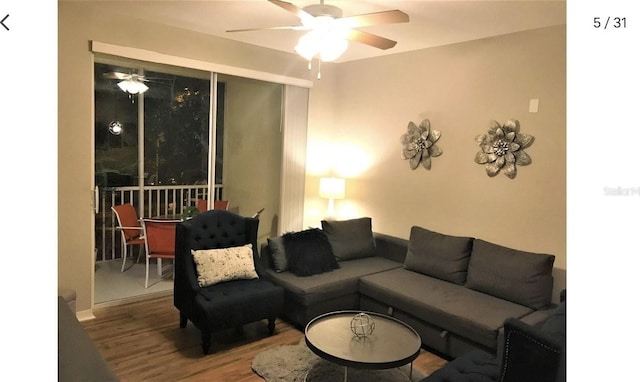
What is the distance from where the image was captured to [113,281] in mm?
4266

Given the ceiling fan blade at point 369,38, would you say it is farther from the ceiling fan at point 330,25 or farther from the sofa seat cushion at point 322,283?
the sofa seat cushion at point 322,283

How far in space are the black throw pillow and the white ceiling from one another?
1.89 m

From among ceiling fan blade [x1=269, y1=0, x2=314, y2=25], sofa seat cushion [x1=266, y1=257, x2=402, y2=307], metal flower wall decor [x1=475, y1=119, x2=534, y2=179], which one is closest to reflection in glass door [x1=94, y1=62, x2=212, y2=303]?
sofa seat cushion [x1=266, y1=257, x2=402, y2=307]

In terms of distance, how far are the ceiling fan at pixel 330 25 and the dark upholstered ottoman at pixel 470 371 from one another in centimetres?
194

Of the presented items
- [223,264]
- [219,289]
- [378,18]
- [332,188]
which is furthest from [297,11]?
[332,188]

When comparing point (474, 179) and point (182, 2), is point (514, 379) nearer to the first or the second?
point (474, 179)

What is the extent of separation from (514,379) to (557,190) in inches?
80.5

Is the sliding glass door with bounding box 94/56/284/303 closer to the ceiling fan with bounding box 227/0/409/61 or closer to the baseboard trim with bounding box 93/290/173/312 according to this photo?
the baseboard trim with bounding box 93/290/173/312

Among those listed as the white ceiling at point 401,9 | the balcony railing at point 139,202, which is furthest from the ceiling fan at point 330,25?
the balcony railing at point 139,202

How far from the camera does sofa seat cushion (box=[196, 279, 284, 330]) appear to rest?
301 cm

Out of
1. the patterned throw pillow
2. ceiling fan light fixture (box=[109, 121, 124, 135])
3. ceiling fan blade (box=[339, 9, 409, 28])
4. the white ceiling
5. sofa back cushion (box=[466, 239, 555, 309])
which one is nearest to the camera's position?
ceiling fan blade (box=[339, 9, 409, 28])

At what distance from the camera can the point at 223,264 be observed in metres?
3.32

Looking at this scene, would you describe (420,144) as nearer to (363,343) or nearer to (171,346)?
(363,343)
